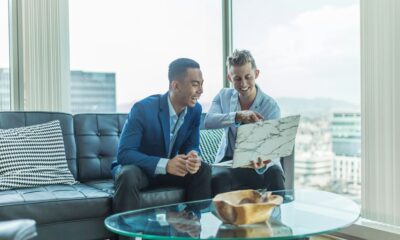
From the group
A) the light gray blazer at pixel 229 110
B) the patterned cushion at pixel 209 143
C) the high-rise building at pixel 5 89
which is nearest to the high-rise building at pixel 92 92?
the high-rise building at pixel 5 89

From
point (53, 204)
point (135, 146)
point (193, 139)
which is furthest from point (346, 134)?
point (53, 204)

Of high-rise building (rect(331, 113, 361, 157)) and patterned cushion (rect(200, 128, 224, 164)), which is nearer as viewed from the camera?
high-rise building (rect(331, 113, 361, 157))

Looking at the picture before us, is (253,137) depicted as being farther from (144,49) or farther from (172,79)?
(144,49)

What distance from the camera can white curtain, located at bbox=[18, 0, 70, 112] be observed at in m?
2.94

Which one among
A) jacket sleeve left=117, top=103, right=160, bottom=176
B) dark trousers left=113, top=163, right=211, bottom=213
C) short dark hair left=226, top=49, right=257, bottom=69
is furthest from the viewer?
short dark hair left=226, top=49, right=257, bottom=69

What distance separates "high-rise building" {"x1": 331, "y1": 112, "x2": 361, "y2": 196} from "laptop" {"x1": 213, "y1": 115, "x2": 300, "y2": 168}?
0.88 meters

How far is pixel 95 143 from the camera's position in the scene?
2.71 meters

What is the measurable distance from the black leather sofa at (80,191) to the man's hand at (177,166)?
173 mm

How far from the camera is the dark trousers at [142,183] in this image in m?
2.05

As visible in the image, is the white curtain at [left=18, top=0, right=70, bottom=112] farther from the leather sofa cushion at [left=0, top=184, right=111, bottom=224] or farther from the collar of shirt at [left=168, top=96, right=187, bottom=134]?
the collar of shirt at [left=168, top=96, right=187, bottom=134]

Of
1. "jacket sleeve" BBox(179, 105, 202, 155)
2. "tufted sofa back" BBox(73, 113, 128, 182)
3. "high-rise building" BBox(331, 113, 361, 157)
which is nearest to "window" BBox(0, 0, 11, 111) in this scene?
"tufted sofa back" BBox(73, 113, 128, 182)

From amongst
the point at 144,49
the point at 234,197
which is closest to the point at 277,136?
the point at 234,197

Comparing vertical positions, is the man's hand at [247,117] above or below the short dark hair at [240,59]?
below

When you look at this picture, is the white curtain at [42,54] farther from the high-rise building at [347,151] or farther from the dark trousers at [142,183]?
the high-rise building at [347,151]
